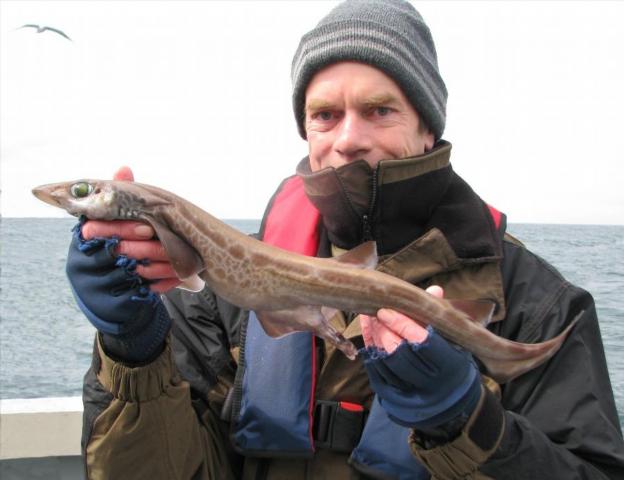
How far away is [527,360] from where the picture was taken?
2.33 meters

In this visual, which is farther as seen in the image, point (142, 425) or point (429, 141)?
point (429, 141)

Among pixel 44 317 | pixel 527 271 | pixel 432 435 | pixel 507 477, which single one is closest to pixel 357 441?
pixel 432 435

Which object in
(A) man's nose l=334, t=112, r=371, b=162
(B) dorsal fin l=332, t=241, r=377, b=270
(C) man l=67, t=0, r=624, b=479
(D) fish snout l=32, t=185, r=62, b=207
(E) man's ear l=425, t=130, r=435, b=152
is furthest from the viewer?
(E) man's ear l=425, t=130, r=435, b=152

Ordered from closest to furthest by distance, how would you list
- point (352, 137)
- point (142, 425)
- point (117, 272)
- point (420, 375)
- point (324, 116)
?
point (420, 375), point (117, 272), point (142, 425), point (352, 137), point (324, 116)

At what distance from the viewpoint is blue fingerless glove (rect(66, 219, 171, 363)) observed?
225cm

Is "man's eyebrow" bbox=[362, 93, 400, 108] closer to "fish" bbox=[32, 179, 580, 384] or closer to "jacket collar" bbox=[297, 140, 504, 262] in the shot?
"jacket collar" bbox=[297, 140, 504, 262]

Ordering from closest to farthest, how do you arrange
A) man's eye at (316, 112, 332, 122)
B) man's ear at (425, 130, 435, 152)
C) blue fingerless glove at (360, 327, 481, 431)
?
blue fingerless glove at (360, 327, 481, 431), man's eye at (316, 112, 332, 122), man's ear at (425, 130, 435, 152)

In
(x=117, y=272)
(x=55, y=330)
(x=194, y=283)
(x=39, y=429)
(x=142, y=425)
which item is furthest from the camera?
(x=55, y=330)

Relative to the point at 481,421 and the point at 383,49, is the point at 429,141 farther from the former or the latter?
→ the point at 481,421

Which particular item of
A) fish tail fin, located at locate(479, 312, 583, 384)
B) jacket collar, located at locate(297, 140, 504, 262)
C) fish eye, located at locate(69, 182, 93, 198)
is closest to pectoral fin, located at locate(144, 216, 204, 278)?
fish eye, located at locate(69, 182, 93, 198)

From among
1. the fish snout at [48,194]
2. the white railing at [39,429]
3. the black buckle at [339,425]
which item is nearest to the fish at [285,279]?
the fish snout at [48,194]

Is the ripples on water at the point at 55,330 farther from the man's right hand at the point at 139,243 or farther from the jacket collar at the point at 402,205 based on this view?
the man's right hand at the point at 139,243

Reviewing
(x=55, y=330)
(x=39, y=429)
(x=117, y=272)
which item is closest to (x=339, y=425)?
(x=117, y=272)

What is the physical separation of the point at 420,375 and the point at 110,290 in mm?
1209
